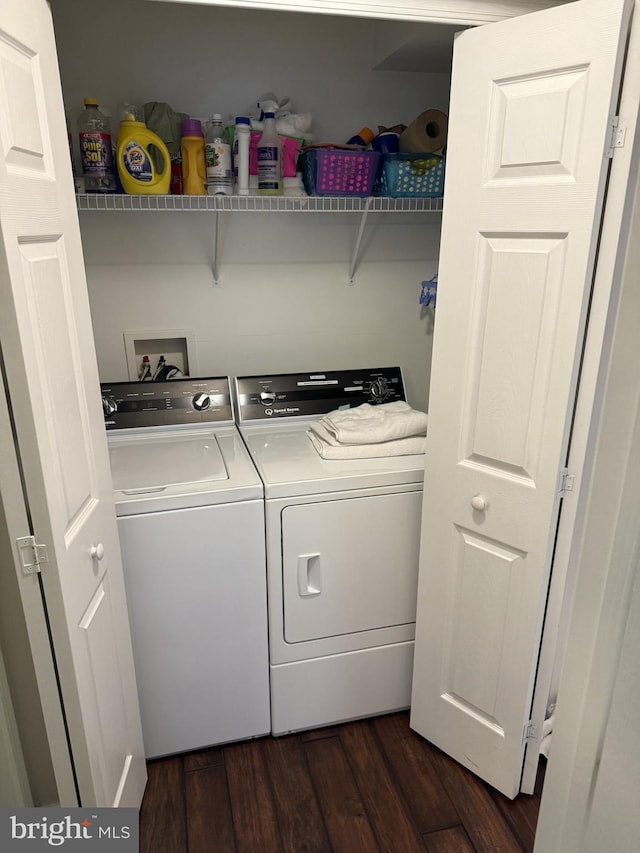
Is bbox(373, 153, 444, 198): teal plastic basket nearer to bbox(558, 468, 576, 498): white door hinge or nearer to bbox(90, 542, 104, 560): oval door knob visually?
bbox(558, 468, 576, 498): white door hinge

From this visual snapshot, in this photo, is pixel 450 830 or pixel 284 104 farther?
pixel 284 104

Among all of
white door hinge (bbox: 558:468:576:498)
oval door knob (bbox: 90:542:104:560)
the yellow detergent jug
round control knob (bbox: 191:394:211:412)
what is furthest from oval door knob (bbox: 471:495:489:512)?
the yellow detergent jug

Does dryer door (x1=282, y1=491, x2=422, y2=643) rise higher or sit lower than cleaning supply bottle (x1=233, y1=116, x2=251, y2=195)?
lower

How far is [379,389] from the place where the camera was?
8.06ft

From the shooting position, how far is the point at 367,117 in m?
2.27

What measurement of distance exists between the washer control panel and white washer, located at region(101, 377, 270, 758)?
12 cm

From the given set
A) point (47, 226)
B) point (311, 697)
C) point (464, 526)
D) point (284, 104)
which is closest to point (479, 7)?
point (284, 104)

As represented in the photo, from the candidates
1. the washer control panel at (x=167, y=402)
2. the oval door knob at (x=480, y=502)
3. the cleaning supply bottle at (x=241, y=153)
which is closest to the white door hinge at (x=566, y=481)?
the oval door knob at (x=480, y=502)

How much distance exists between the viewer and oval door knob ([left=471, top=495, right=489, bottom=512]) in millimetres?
1654

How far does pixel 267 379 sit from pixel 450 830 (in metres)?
1.59

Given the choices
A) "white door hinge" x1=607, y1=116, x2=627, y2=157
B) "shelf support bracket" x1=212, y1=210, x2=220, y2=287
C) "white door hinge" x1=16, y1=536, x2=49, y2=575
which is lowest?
"white door hinge" x1=16, y1=536, x2=49, y2=575

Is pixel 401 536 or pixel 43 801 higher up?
pixel 401 536

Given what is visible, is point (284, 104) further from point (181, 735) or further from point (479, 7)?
point (181, 735)

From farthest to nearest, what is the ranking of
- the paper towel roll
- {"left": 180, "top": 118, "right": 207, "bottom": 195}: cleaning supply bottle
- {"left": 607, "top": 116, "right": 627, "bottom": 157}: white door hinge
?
the paper towel roll < {"left": 180, "top": 118, "right": 207, "bottom": 195}: cleaning supply bottle < {"left": 607, "top": 116, "right": 627, "bottom": 157}: white door hinge
